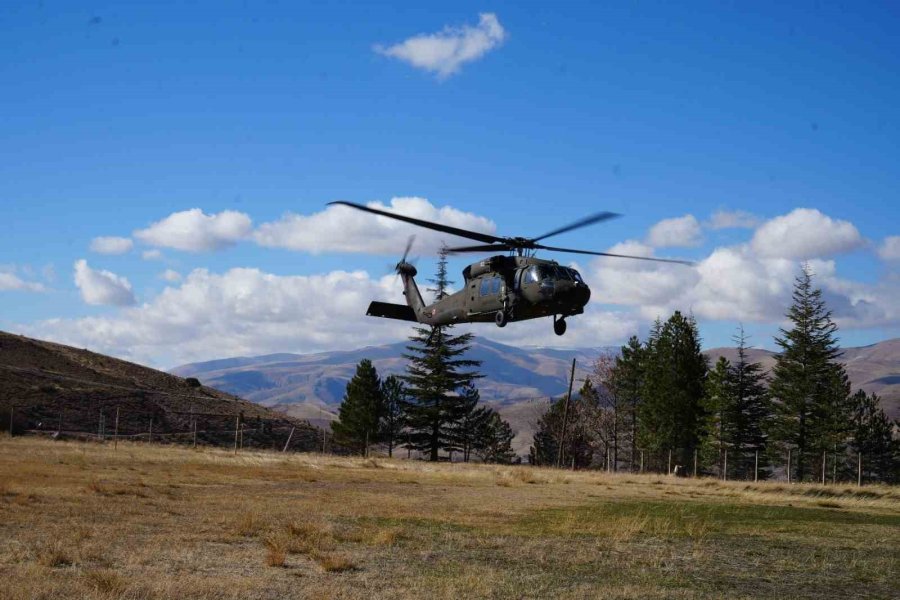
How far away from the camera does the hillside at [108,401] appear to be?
75.8m

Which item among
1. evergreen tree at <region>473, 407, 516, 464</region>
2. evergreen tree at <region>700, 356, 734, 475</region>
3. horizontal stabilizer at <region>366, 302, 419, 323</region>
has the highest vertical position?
horizontal stabilizer at <region>366, 302, 419, 323</region>

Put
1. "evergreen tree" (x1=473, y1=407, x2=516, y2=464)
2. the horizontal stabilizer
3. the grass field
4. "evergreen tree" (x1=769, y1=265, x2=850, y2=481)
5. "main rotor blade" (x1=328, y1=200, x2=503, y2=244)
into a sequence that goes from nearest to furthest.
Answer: the grass field < "main rotor blade" (x1=328, y1=200, x2=503, y2=244) < the horizontal stabilizer < "evergreen tree" (x1=769, y1=265, x2=850, y2=481) < "evergreen tree" (x1=473, y1=407, x2=516, y2=464)

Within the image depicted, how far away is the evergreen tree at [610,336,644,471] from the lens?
258 ft

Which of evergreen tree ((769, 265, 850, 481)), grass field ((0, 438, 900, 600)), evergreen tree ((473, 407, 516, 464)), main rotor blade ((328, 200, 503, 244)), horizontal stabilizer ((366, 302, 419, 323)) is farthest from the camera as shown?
evergreen tree ((473, 407, 516, 464))

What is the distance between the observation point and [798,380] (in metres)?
67.5

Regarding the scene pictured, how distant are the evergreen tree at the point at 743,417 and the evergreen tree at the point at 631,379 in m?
8.20

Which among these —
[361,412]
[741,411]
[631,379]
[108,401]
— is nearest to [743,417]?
[741,411]

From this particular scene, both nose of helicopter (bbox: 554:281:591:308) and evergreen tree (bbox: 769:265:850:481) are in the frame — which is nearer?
nose of helicopter (bbox: 554:281:591:308)

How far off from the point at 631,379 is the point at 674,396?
6609 mm

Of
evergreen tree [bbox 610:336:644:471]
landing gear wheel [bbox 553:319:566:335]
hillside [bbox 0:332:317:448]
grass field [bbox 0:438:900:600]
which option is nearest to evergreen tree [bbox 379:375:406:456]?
hillside [bbox 0:332:317:448]

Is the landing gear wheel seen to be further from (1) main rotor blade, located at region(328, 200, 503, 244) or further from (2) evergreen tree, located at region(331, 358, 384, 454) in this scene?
(2) evergreen tree, located at region(331, 358, 384, 454)

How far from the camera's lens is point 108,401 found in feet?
274

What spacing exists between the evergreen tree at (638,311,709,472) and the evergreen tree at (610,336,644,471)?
3.52 m

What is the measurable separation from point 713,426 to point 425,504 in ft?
165
